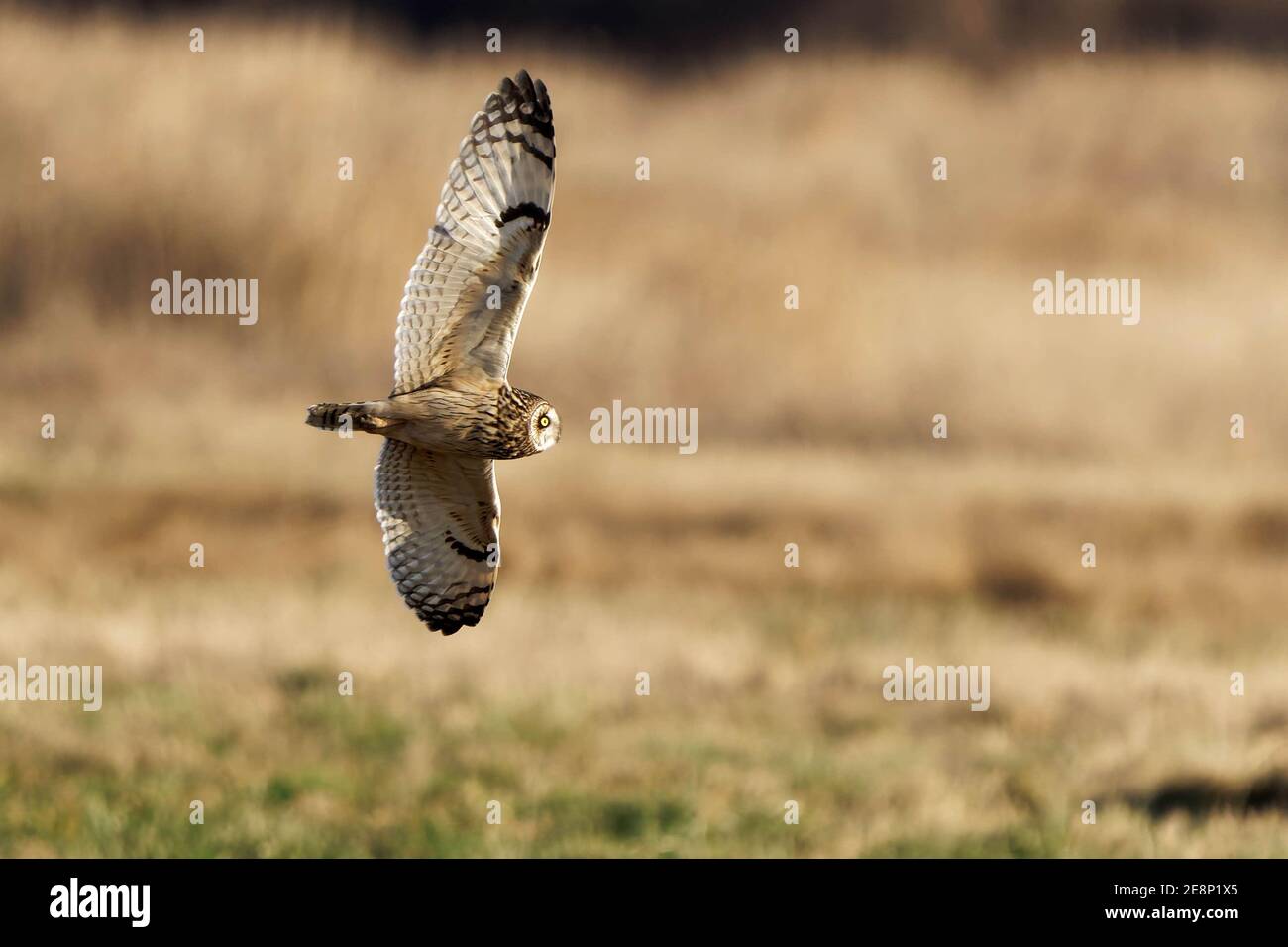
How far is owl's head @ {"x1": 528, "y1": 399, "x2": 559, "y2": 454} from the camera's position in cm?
371

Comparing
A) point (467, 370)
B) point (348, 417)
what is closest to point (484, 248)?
point (467, 370)

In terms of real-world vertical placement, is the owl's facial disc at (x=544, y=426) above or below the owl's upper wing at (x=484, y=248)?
below

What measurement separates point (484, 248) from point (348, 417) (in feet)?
2.59

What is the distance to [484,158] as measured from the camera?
13.9 ft

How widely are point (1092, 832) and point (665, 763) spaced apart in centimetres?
443

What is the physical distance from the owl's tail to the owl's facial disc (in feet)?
1.03

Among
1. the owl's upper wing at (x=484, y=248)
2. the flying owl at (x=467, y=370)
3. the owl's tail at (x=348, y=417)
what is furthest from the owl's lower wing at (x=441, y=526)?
the owl's tail at (x=348, y=417)

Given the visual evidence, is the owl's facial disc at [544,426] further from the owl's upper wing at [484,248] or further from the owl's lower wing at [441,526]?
the owl's lower wing at [441,526]

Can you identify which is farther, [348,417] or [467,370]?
[467,370]

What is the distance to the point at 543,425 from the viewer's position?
3762 mm

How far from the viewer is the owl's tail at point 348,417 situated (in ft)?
11.1

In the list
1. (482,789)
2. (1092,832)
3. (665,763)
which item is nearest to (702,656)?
(665,763)

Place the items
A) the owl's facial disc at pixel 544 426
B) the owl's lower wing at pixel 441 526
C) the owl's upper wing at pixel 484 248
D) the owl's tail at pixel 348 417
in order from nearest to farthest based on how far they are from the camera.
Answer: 1. the owl's tail at pixel 348 417
2. the owl's facial disc at pixel 544 426
3. the owl's upper wing at pixel 484 248
4. the owl's lower wing at pixel 441 526

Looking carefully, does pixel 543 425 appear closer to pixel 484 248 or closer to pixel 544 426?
pixel 544 426
